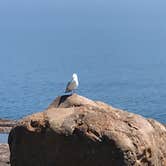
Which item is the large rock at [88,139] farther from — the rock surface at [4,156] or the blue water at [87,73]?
the blue water at [87,73]

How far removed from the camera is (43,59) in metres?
107

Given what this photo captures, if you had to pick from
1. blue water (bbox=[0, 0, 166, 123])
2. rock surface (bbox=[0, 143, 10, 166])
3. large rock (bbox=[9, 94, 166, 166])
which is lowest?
blue water (bbox=[0, 0, 166, 123])

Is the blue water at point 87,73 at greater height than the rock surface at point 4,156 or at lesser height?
lesser

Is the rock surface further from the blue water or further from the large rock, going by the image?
the blue water

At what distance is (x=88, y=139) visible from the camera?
45.0 ft

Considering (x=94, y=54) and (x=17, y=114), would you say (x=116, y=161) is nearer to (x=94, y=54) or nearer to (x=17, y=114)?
(x=17, y=114)

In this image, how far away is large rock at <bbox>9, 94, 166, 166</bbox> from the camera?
13.5 metres

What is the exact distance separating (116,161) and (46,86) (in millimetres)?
58555

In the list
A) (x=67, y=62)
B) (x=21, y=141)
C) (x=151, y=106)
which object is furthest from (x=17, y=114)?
(x=67, y=62)

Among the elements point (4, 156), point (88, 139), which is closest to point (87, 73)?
point (4, 156)

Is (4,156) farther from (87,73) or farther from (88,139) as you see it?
(87,73)

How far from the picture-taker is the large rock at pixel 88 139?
13.5 metres

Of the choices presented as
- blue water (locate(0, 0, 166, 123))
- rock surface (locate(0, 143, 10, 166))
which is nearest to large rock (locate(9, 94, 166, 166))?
rock surface (locate(0, 143, 10, 166))

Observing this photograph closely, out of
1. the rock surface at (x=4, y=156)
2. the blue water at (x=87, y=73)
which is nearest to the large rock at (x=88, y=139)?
the rock surface at (x=4, y=156)
